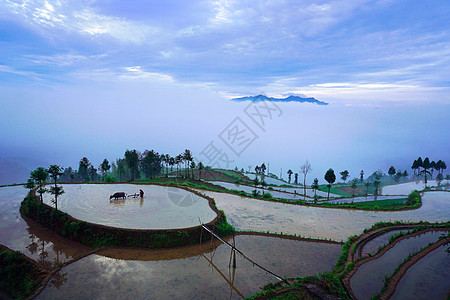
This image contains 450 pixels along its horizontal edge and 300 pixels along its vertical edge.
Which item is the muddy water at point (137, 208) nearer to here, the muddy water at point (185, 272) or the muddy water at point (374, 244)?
the muddy water at point (185, 272)

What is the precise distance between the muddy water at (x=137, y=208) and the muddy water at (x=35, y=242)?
6.00 feet

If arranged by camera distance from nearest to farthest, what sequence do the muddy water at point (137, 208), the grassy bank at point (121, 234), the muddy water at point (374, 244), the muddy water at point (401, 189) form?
the grassy bank at point (121, 234)
the muddy water at point (374, 244)
the muddy water at point (137, 208)
the muddy water at point (401, 189)

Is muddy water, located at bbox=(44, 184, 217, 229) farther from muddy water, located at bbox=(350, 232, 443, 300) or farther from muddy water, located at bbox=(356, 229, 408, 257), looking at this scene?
muddy water, located at bbox=(356, 229, 408, 257)

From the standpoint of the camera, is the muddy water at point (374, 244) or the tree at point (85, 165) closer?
the muddy water at point (374, 244)

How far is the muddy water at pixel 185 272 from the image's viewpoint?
→ 10.2 metres

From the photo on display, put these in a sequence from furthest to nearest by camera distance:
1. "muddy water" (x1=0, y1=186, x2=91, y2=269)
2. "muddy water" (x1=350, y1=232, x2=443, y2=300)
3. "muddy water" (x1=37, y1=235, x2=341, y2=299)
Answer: "muddy water" (x1=0, y1=186, x2=91, y2=269)
"muddy water" (x1=350, y1=232, x2=443, y2=300)
"muddy water" (x1=37, y1=235, x2=341, y2=299)

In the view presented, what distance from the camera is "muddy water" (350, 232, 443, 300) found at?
1110cm

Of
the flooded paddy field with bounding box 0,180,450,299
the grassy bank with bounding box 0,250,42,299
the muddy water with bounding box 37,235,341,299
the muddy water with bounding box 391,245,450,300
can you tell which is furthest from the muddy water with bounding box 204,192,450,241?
the grassy bank with bounding box 0,250,42,299

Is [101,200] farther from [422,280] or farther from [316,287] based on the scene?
[422,280]

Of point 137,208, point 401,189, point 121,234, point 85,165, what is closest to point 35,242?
point 121,234

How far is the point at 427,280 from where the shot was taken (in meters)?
12.3

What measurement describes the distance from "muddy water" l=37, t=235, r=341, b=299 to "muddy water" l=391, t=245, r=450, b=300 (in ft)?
11.1

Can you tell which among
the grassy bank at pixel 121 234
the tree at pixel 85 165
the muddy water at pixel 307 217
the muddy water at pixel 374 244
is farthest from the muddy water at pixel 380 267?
the tree at pixel 85 165

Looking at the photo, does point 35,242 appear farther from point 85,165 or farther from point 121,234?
point 85,165
